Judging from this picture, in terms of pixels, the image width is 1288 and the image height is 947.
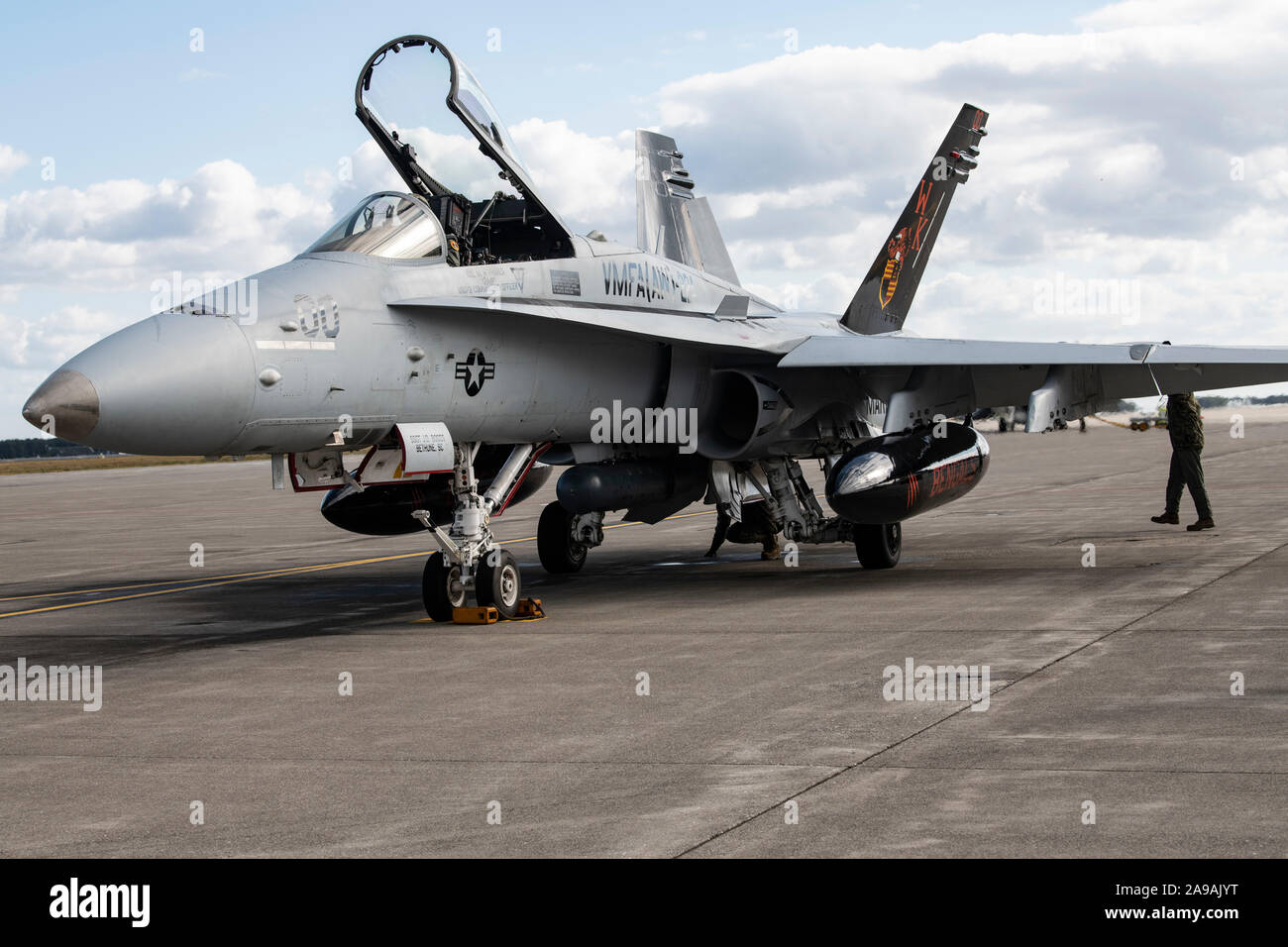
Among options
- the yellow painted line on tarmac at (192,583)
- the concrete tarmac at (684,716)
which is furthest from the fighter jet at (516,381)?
the yellow painted line on tarmac at (192,583)

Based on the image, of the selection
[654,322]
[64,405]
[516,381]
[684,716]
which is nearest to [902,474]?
[654,322]

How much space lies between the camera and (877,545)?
1316 centimetres

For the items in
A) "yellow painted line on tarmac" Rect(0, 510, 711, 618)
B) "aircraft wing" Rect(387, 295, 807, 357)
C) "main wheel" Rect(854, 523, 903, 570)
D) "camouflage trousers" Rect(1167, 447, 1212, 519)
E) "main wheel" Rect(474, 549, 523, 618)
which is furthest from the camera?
"camouflage trousers" Rect(1167, 447, 1212, 519)

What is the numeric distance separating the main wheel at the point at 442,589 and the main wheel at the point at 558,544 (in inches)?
145

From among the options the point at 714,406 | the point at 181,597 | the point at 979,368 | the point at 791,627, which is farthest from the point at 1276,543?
the point at 181,597

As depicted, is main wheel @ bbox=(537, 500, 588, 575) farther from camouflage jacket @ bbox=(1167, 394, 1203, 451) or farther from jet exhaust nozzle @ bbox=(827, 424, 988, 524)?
camouflage jacket @ bbox=(1167, 394, 1203, 451)

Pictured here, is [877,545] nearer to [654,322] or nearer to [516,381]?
[654,322]

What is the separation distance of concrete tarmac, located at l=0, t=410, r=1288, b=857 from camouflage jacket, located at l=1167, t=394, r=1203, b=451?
68.9 inches

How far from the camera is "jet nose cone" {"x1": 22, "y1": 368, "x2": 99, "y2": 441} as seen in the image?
748cm

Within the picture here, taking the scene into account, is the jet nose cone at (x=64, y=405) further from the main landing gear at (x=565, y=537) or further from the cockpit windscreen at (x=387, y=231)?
the main landing gear at (x=565, y=537)

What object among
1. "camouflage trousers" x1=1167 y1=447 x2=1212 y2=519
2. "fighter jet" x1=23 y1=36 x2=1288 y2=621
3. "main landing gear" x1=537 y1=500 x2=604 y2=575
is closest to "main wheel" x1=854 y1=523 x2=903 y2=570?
"fighter jet" x1=23 y1=36 x2=1288 y2=621

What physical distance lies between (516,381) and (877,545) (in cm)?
438
